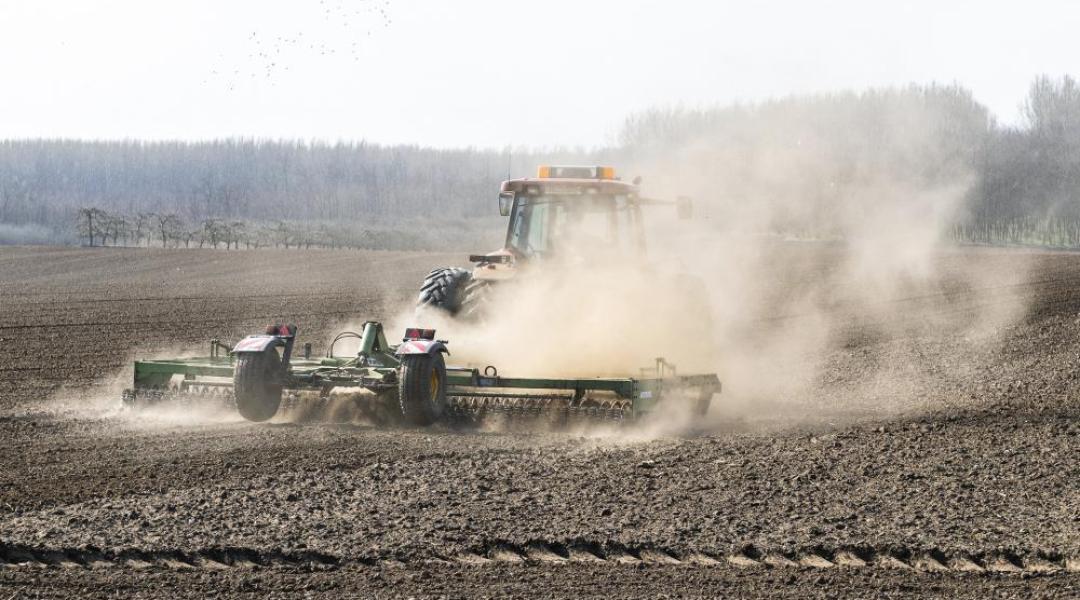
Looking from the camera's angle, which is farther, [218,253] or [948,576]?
[218,253]

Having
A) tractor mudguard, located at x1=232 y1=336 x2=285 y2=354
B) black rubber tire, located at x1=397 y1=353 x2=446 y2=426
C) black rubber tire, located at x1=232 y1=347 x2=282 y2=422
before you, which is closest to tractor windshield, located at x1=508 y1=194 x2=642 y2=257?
black rubber tire, located at x1=397 y1=353 x2=446 y2=426

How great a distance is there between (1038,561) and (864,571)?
1.01m

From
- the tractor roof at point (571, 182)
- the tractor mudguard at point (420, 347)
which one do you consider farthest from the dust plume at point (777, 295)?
the tractor mudguard at point (420, 347)

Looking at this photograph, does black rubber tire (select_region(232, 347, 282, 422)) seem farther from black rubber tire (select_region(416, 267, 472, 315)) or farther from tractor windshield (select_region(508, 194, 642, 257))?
tractor windshield (select_region(508, 194, 642, 257))

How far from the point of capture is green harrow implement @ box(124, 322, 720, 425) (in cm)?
1099

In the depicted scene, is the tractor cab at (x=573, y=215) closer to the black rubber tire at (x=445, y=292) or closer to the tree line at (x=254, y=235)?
the black rubber tire at (x=445, y=292)

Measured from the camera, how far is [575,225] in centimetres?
1392

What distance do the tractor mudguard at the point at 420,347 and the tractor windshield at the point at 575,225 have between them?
2.93 meters

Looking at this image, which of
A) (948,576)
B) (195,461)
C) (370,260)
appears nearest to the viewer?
(948,576)

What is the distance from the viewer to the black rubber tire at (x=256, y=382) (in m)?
11.1

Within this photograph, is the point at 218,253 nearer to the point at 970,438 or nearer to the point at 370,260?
the point at 370,260

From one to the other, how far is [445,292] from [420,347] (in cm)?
271

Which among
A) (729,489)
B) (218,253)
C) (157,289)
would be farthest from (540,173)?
(218,253)

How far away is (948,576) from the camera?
21.0 ft
